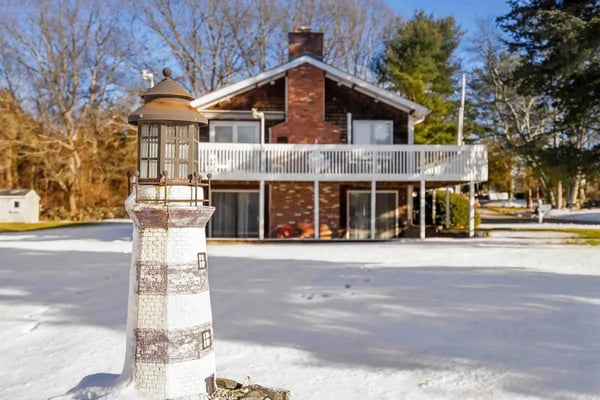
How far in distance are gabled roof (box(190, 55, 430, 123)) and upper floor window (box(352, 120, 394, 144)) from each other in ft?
2.81

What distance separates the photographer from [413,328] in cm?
797

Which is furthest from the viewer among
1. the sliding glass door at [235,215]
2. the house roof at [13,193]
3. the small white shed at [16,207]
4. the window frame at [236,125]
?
the house roof at [13,193]

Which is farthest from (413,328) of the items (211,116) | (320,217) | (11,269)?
(211,116)

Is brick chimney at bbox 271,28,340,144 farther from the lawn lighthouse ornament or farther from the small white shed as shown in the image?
the small white shed

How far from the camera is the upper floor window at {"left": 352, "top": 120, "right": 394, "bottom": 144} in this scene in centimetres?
2080

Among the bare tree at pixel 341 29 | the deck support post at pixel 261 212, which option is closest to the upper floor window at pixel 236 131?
the deck support post at pixel 261 212

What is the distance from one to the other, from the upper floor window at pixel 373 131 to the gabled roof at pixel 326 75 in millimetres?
856

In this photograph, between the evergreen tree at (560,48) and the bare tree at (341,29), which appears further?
the bare tree at (341,29)

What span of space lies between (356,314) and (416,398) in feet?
9.80

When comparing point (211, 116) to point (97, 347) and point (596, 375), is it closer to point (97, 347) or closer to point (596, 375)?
point (97, 347)

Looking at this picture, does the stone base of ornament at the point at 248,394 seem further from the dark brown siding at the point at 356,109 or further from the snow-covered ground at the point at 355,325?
the dark brown siding at the point at 356,109

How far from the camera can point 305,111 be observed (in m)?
20.4

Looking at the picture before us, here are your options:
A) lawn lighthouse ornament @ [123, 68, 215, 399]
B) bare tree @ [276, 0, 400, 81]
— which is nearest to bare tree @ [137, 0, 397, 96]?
bare tree @ [276, 0, 400, 81]

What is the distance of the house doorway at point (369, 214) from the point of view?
20.9m
